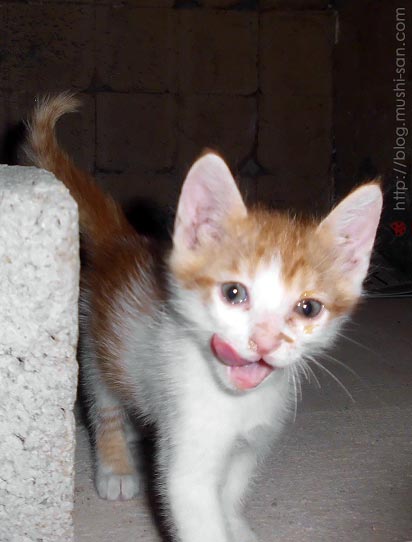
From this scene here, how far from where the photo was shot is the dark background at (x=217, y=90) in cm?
422

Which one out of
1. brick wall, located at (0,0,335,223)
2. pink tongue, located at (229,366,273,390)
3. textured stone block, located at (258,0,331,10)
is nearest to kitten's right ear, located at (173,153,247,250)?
pink tongue, located at (229,366,273,390)

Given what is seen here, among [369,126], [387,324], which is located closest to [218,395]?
[387,324]

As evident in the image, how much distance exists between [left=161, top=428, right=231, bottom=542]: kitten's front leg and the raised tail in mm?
676

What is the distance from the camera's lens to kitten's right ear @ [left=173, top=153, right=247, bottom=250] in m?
1.49

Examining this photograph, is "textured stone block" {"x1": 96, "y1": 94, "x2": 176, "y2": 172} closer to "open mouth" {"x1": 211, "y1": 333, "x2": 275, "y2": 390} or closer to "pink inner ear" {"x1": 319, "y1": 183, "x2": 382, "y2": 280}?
"pink inner ear" {"x1": 319, "y1": 183, "x2": 382, "y2": 280}

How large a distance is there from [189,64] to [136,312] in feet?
9.43

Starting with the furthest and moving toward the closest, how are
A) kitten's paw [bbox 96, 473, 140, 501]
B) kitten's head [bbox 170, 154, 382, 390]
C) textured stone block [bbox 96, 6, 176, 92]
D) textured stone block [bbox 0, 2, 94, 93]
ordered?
textured stone block [bbox 96, 6, 176, 92] → textured stone block [bbox 0, 2, 94, 93] → kitten's paw [bbox 96, 473, 140, 501] → kitten's head [bbox 170, 154, 382, 390]

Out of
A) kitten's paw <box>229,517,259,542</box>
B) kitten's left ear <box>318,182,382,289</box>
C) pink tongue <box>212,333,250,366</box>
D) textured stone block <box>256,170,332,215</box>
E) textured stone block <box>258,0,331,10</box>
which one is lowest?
textured stone block <box>256,170,332,215</box>

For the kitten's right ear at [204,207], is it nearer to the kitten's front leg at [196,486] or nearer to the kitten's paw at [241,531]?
the kitten's front leg at [196,486]

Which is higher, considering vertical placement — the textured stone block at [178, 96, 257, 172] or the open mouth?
the open mouth

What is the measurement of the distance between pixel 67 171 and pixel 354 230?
0.81 meters

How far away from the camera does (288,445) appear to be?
2.17 metres

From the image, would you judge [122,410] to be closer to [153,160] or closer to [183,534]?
[183,534]

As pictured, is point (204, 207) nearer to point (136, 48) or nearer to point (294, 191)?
point (136, 48)
